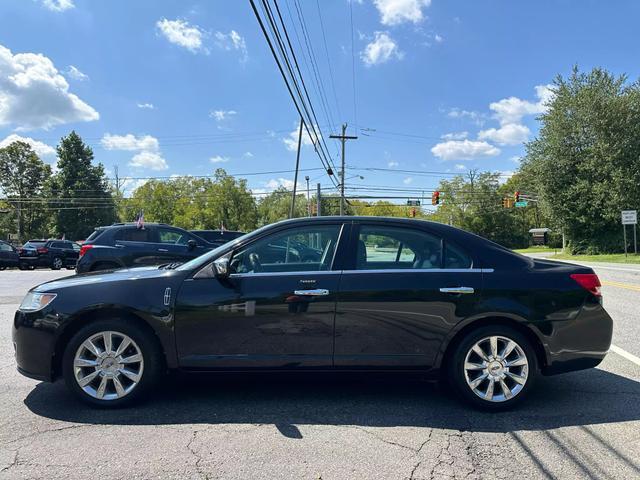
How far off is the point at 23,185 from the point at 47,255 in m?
48.4

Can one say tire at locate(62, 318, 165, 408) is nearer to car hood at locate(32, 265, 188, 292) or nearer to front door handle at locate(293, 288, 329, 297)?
car hood at locate(32, 265, 188, 292)

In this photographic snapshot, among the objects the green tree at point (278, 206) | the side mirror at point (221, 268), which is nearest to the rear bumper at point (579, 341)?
the side mirror at point (221, 268)

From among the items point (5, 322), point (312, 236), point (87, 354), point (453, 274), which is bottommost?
point (5, 322)

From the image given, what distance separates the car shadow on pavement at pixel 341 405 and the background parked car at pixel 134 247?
637 cm

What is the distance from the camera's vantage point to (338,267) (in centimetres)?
386

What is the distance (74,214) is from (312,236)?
59772 mm

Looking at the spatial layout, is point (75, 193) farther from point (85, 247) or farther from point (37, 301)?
point (37, 301)

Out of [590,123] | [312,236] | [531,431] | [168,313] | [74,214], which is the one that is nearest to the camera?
[531,431]

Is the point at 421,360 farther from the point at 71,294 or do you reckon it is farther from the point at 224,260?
the point at 71,294

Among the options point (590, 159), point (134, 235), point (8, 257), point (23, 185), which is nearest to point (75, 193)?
point (23, 185)

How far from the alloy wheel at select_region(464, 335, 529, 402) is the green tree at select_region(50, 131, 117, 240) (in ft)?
194

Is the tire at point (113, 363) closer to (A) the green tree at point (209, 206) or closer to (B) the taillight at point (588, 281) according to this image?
(B) the taillight at point (588, 281)

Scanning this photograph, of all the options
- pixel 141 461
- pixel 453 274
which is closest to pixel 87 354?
pixel 141 461

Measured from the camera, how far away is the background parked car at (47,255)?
912 inches
